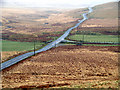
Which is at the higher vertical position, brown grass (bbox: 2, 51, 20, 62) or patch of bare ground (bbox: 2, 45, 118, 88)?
brown grass (bbox: 2, 51, 20, 62)

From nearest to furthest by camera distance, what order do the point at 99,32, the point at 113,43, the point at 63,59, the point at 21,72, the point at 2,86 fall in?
the point at 2,86, the point at 21,72, the point at 63,59, the point at 113,43, the point at 99,32

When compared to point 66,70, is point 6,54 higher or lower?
higher

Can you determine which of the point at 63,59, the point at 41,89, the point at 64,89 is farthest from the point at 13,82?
the point at 63,59

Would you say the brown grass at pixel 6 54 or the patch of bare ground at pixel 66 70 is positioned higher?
the brown grass at pixel 6 54

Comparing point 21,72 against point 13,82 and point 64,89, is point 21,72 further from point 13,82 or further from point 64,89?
point 64,89

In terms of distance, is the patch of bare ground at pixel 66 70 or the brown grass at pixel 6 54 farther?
the brown grass at pixel 6 54

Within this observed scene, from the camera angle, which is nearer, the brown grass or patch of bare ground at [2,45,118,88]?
patch of bare ground at [2,45,118,88]

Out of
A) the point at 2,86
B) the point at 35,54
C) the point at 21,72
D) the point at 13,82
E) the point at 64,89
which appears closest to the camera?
the point at 64,89

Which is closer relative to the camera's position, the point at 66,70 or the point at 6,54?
the point at 66,70
